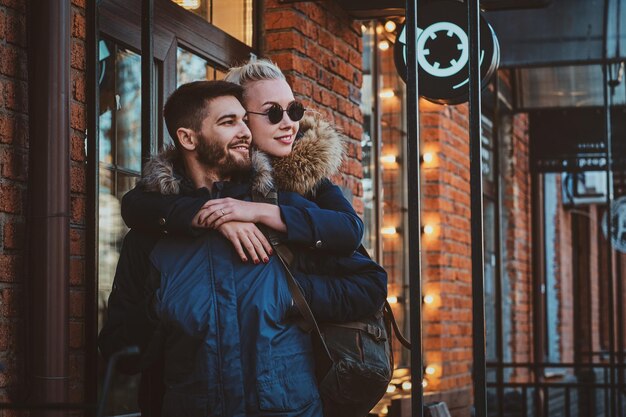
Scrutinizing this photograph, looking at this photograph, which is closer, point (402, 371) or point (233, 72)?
point (233, 72)

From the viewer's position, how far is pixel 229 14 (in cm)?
488

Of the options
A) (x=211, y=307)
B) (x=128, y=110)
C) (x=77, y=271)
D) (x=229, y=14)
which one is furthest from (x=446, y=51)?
(x=211, y=307)

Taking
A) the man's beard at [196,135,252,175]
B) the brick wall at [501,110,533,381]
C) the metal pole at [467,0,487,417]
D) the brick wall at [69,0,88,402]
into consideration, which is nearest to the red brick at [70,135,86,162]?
the brick wall at [69,0,88,402]

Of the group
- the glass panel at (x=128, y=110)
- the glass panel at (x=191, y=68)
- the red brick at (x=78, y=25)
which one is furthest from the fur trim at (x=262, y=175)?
the glass panel at (x=191, y=68)

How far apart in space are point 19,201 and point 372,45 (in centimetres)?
413

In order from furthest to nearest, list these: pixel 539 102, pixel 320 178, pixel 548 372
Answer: pixel 548 372
pixel 539 102
pixel 320 178

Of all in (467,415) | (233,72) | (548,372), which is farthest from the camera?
(548,372)

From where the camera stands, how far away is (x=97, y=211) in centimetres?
343

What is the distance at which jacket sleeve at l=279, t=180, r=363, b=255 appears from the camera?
264 centimetres

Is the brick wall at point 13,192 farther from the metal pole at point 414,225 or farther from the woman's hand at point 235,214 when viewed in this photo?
the metal pole at point 414,225

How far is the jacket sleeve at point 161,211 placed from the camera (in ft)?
8.76

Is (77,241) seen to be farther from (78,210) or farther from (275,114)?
(275,114)

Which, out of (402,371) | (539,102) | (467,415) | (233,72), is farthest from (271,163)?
(539,102)

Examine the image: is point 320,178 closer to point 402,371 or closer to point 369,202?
point 369,202
